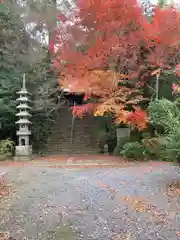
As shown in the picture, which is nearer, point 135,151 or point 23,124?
point 135,151

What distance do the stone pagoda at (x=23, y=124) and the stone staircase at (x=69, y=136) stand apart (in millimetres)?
1738

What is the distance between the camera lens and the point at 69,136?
18281mm

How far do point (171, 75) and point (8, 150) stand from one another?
7.65 m

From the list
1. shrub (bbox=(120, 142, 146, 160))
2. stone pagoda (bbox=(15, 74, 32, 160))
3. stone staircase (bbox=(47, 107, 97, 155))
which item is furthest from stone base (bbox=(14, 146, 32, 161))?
shrub (bbox=(120, 142, 146, 160))

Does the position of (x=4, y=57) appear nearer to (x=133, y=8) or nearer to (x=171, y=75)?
(x=133, y=8)

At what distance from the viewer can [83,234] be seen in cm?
466

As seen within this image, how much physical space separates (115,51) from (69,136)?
5.51 m

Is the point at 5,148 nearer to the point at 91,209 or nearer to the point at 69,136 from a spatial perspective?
the point at 69,136

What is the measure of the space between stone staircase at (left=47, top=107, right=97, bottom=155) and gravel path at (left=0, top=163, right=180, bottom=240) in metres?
8.41

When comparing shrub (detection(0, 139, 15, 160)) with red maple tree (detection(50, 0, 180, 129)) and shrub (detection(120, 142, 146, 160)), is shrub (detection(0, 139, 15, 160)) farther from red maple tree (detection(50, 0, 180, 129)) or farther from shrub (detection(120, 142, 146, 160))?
shrub (detection(120, 142, 146, 160))

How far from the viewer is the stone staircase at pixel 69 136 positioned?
1711cm

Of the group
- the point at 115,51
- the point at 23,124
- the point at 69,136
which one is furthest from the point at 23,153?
the point at 115,51

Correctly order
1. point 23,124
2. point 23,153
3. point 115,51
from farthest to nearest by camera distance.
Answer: point 23,124
point 23,153
point 115,51

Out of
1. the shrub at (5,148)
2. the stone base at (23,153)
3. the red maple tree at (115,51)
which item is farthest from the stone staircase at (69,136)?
the red maple tree at (115,51)
